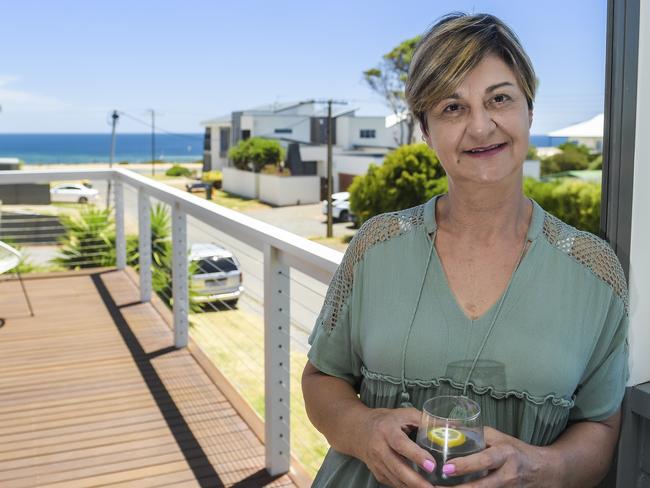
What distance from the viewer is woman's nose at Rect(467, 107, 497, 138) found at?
3.01 ft

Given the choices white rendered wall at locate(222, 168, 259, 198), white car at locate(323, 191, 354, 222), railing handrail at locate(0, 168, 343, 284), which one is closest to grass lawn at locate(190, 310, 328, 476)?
railing handrail at locate(0, 168, 343, 284)

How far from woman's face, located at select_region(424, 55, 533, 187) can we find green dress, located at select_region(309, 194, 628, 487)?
0.10m

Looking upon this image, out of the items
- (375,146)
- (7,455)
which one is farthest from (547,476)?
(375,146)

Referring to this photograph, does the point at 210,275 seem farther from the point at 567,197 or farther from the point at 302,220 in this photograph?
the point at 302,220

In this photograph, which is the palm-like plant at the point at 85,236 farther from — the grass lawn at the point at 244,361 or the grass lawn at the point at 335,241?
the grass lawn at the point at 335,241

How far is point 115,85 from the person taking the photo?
80.3 meters

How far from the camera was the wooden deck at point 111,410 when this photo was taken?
2.35 m

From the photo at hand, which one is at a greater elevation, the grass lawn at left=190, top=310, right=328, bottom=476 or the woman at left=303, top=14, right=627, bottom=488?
the woman at left=303, top=14, right=627, bottom=488

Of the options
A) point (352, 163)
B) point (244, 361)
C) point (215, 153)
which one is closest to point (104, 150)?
point (215, 153)

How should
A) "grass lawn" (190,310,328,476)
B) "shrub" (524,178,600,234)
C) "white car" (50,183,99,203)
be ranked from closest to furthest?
"grass lawn" (190,310,328,476), "shrub" (524,178,600,234), "white car" (50,183,99,203)

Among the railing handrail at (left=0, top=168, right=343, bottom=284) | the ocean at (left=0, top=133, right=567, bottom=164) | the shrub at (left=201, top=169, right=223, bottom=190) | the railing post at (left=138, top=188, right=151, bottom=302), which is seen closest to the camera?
the railing handrail at (left=0, top=168, right=343, bottom=284)

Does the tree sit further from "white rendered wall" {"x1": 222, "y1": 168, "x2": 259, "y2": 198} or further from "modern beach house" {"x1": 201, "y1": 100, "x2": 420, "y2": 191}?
"white rendered wall" {"x1": 222, "y1": 168, "x2": 259, "y2": 198}

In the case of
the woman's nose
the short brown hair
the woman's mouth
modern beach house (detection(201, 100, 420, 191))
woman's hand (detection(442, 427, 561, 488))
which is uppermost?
modern beach house (detection(201, 100, 420, 191))

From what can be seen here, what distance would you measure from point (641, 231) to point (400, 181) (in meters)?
28.0
